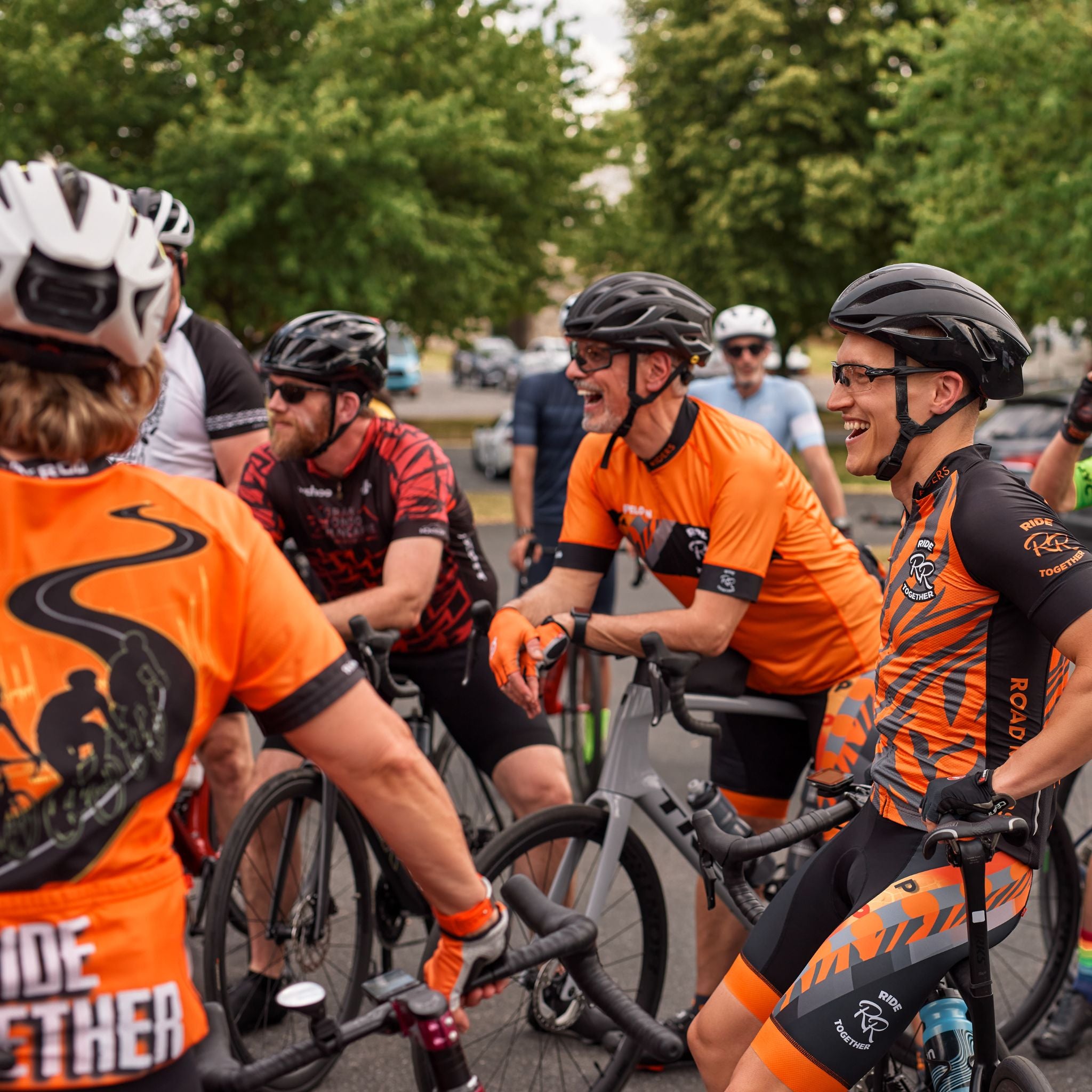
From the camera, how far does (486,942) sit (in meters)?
1.88

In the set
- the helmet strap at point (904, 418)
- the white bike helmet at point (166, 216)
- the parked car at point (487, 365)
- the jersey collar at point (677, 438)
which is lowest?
the parked car at point (487, 365)

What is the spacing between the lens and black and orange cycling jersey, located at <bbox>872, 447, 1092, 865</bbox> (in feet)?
7.17

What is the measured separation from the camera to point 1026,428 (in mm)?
12766

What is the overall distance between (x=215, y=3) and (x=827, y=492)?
15.9 metres

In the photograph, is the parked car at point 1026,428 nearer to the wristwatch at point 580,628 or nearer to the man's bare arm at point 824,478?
the man's bare arm at point 824,478

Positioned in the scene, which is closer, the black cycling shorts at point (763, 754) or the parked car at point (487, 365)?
the black cycling shorts at point (763, 754)

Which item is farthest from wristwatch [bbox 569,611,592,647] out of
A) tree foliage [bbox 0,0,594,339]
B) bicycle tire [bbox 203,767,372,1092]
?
tree foliage [bbox 0,0,594,339]

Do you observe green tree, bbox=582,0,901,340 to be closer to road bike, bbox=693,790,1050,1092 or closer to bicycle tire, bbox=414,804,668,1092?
bicycle tire, bbox=414,804,668,1092

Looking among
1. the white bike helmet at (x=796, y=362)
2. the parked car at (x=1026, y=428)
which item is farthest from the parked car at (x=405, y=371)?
the parked car at (x=1026, y=428)

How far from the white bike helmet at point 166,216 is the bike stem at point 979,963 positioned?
323cm

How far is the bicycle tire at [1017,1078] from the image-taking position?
2.25 m

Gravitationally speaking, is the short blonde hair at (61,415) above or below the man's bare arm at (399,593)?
above

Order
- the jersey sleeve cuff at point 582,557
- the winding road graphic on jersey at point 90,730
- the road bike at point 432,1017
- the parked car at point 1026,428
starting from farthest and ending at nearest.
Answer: the parked car at point 1026,428 < the jersey sleeve cuff at point 582,557 < the road bike at point 432,1017 < the winding road graphic on jersey at point 90,730

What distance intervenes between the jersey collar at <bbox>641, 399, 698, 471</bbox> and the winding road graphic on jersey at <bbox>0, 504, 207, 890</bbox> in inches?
81.9
